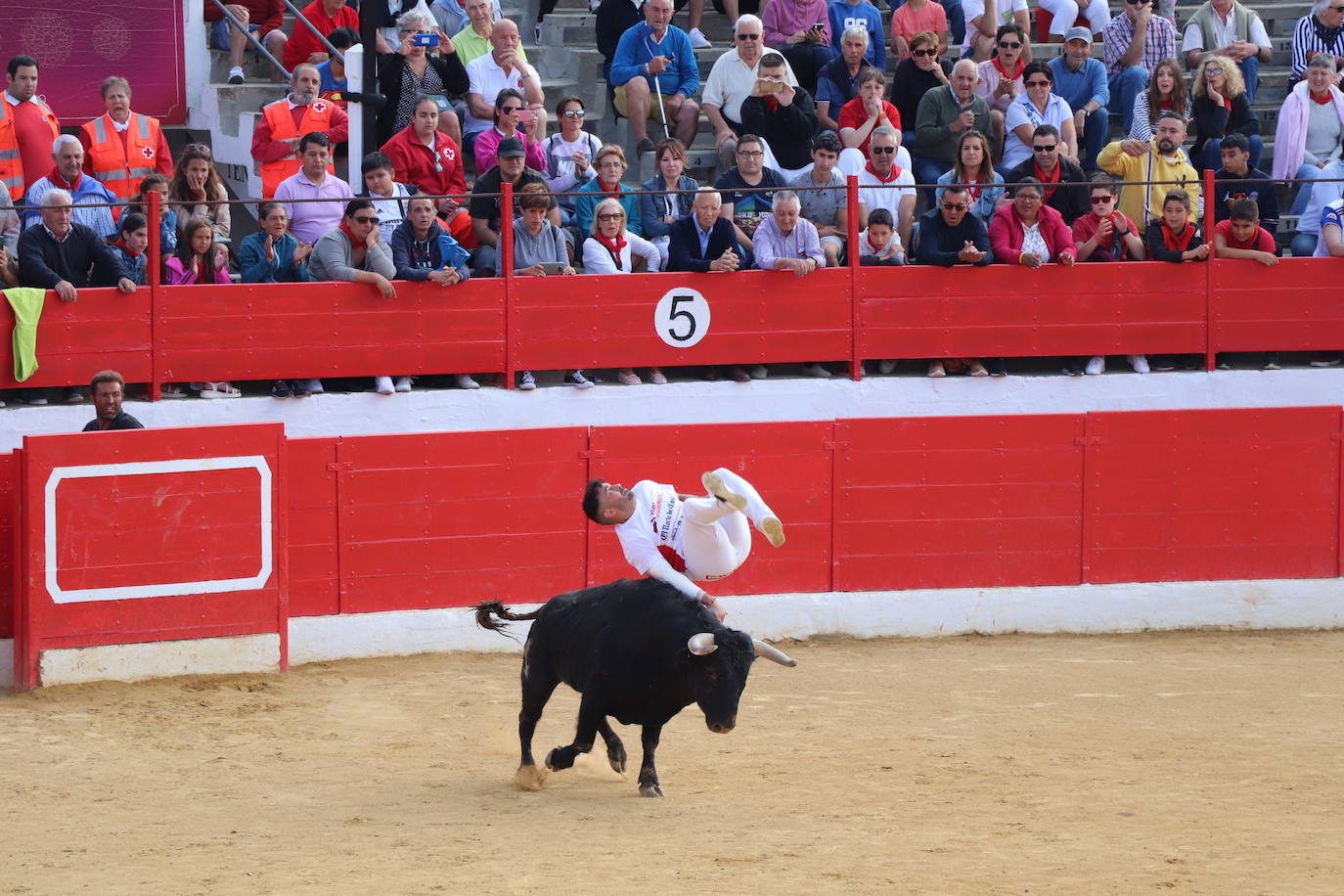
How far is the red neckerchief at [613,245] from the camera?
40.0ft

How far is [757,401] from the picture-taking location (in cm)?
1248

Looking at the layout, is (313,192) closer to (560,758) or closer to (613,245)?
(613,245)

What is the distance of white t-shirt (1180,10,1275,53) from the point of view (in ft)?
49.7

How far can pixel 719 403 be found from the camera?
12.4 metres

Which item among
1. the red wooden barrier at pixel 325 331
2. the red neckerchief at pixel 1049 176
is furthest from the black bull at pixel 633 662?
the red neckerchief at pixel 1049 176

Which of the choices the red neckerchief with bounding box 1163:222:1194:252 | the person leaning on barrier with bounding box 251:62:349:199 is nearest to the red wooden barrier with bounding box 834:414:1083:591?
the red neckerchief with bounding box 1163:222:1194:252

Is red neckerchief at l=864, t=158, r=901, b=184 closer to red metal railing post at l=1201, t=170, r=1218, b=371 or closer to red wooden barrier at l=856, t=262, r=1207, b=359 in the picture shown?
red wooden barrier at l=856, t=262, r=1207, b=359

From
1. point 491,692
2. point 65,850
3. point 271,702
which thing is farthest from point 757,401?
point 65,850

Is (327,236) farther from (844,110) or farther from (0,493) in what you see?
(844,110)

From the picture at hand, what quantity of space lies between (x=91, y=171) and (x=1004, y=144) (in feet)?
21.1

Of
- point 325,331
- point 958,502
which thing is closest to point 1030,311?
point 958,502

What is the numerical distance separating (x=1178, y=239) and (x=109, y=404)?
7.31m

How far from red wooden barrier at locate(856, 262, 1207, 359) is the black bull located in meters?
5.12

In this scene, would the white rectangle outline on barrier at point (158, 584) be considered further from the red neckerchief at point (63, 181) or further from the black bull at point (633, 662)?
the black bull at point (633, 662)
